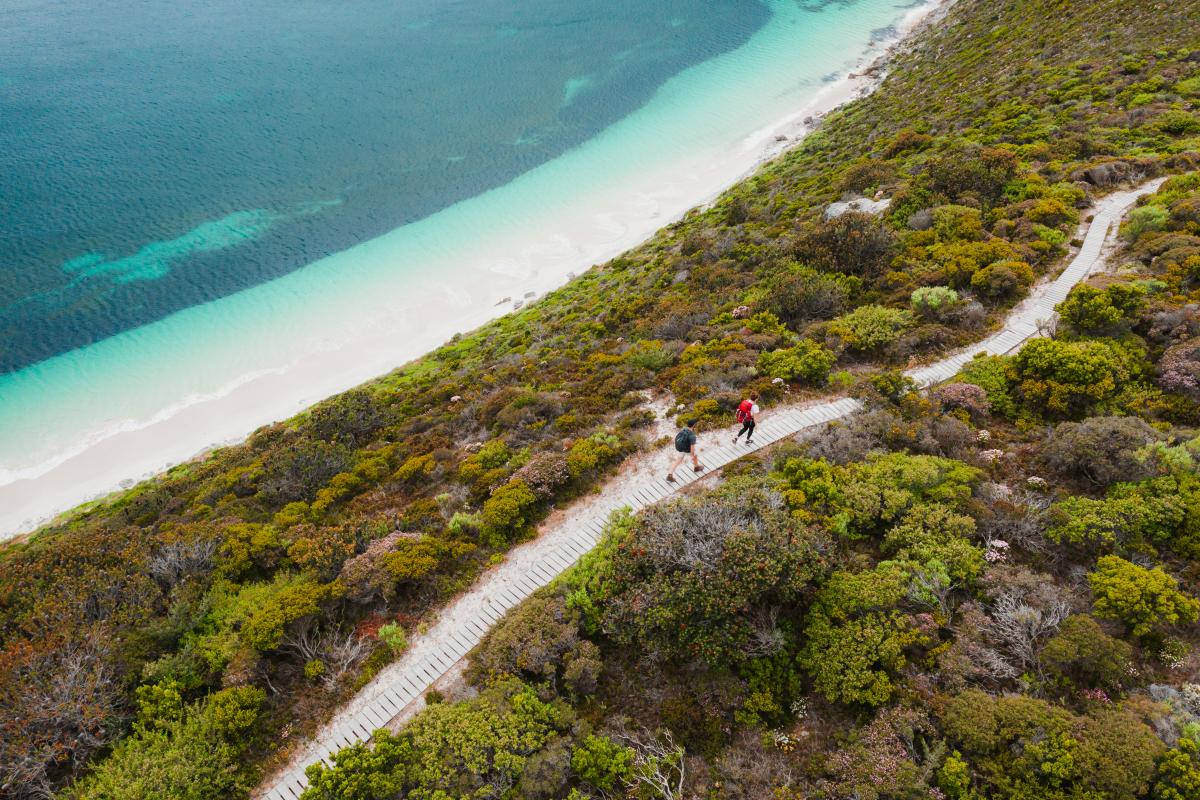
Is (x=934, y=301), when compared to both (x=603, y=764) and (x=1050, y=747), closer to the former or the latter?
(x=1050, y=747)

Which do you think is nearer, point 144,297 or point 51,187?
point 144,297

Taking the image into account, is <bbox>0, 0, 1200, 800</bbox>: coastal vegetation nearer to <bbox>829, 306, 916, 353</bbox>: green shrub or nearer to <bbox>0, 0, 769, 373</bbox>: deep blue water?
<bbox>829, 306, 916, 353</bbox>: green shrub

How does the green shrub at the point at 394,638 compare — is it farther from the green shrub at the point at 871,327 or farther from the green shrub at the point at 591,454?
the green shrub at the point at 871,327

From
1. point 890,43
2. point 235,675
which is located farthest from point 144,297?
point 890,43

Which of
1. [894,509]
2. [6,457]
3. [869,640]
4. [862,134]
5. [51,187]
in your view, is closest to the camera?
[869,640]

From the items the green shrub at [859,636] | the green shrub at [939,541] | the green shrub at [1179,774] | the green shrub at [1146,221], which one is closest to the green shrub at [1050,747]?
the green shrub at [1179,774]

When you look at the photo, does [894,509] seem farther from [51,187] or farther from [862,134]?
[51,187]

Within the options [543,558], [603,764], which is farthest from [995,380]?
[603,764]
